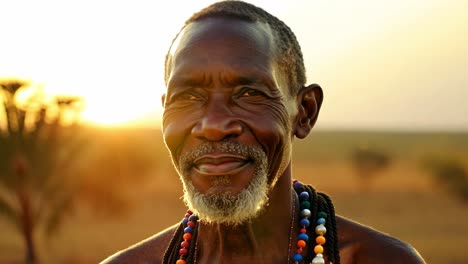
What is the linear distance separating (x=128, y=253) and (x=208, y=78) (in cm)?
126

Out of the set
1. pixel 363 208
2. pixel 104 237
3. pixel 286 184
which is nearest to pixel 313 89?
pixel 286 184

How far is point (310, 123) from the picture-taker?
14.1 feet

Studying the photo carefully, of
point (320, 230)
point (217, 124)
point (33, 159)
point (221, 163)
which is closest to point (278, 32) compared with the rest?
point (217, 124)

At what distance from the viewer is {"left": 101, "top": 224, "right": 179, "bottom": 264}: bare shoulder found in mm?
4582

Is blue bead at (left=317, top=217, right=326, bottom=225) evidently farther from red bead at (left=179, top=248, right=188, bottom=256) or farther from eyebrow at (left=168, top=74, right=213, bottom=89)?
eyebrow at (left=168, top=74, right=213, bottom=89)

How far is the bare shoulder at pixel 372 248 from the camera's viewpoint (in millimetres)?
4109

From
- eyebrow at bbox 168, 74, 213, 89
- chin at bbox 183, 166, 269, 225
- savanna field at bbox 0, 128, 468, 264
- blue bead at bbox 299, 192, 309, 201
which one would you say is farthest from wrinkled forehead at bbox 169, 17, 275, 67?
savanna field at bbox 0, 128, 468, 264

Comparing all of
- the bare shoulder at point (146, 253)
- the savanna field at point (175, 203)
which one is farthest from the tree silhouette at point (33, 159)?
the bare shoulder at point (146, 253)

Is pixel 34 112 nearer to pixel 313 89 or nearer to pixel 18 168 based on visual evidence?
pixel 18 168

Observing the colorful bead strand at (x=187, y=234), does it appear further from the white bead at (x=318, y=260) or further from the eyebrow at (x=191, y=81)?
the eyebrow at (x=191, y=81)

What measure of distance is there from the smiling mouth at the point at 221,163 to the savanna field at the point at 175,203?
1626cm

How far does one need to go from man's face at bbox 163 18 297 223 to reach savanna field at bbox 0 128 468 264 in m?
16.1

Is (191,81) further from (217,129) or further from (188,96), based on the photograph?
(217,129)

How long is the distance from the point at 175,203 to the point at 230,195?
35.7 metres
